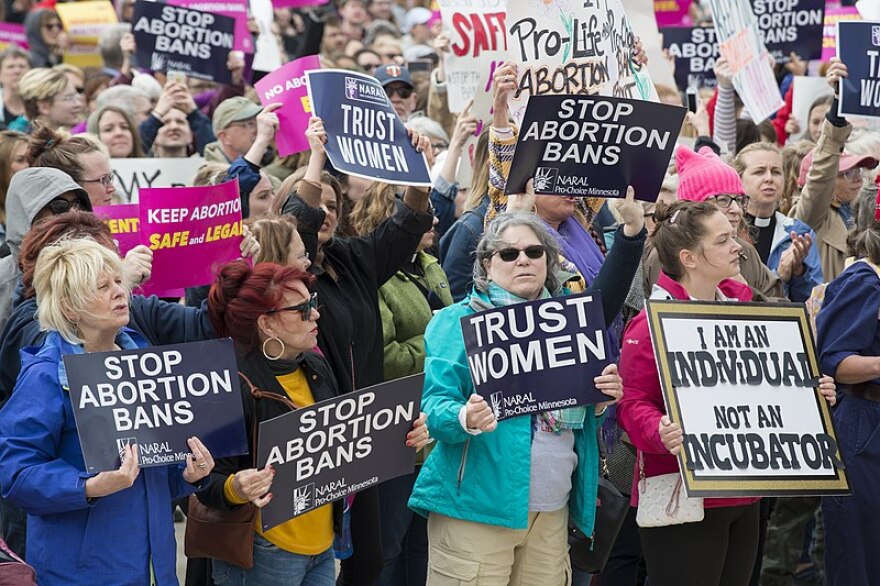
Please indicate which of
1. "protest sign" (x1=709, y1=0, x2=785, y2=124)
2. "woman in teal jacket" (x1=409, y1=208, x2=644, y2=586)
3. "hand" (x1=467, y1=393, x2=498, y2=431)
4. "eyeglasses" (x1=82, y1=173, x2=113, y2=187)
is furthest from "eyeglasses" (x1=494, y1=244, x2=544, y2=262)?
"protest sign" (x1=709, y1=0, x2=785, y2=124)

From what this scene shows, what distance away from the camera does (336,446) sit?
15.1 ft

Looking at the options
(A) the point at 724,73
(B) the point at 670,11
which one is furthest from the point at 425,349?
(B) the point at 670,11

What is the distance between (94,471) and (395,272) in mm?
2263

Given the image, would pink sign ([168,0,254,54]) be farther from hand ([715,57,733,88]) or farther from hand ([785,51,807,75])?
hand ([785,51,807,75])

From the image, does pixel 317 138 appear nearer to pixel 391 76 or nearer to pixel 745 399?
pixel 745 399

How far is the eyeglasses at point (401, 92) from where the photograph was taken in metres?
9.74

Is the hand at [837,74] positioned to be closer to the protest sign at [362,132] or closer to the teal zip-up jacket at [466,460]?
the protest sign at [362,132]

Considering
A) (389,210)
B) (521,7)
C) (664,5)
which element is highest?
(521,7)

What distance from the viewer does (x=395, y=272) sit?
20.0 ft

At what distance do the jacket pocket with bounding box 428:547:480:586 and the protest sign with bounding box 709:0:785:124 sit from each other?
16.7ft

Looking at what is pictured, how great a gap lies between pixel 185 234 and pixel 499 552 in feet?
6.40

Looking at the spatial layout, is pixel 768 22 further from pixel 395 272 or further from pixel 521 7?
Answer: pixel 395 272

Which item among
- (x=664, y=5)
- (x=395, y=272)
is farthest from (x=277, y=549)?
(x=664, y=5)

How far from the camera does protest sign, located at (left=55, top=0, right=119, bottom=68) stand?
14.7 metres
